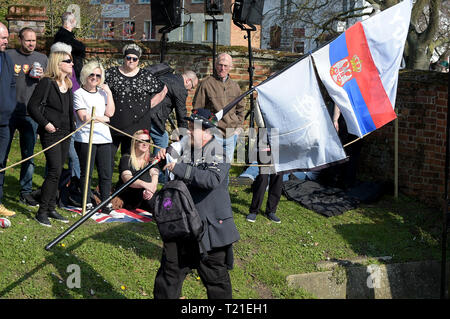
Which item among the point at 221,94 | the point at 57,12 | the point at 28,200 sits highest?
the point at 57,12

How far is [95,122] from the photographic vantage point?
23.5ft

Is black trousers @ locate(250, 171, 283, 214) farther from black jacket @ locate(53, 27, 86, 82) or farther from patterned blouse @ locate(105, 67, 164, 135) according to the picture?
black jacket @ locate(53, 27, 86, 82)

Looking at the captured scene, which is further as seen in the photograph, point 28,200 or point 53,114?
point 28,200

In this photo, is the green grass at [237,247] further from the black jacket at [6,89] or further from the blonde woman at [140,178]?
the black jacket at [6,89]

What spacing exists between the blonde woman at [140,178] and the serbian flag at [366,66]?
236 centimetres

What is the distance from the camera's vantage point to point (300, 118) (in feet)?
21.2

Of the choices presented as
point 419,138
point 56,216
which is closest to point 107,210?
point 56,216

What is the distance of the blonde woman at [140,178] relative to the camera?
7504 millimetres

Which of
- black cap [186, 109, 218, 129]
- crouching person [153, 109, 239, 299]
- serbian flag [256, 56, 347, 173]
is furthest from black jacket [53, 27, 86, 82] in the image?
crouching person [153, 109, 239, 299]

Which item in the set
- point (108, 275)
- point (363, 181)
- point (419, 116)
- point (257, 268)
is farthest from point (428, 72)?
point (108, 275)

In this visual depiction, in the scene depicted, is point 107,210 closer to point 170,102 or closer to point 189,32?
point 170,102

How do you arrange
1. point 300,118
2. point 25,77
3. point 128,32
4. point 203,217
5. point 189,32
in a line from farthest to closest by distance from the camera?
point 189,32 → point 128,32 → point 25,77 → point 300,118 → point 203,217

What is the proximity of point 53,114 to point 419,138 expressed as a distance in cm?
623

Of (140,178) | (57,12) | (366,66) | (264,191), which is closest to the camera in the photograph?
(366,66)
